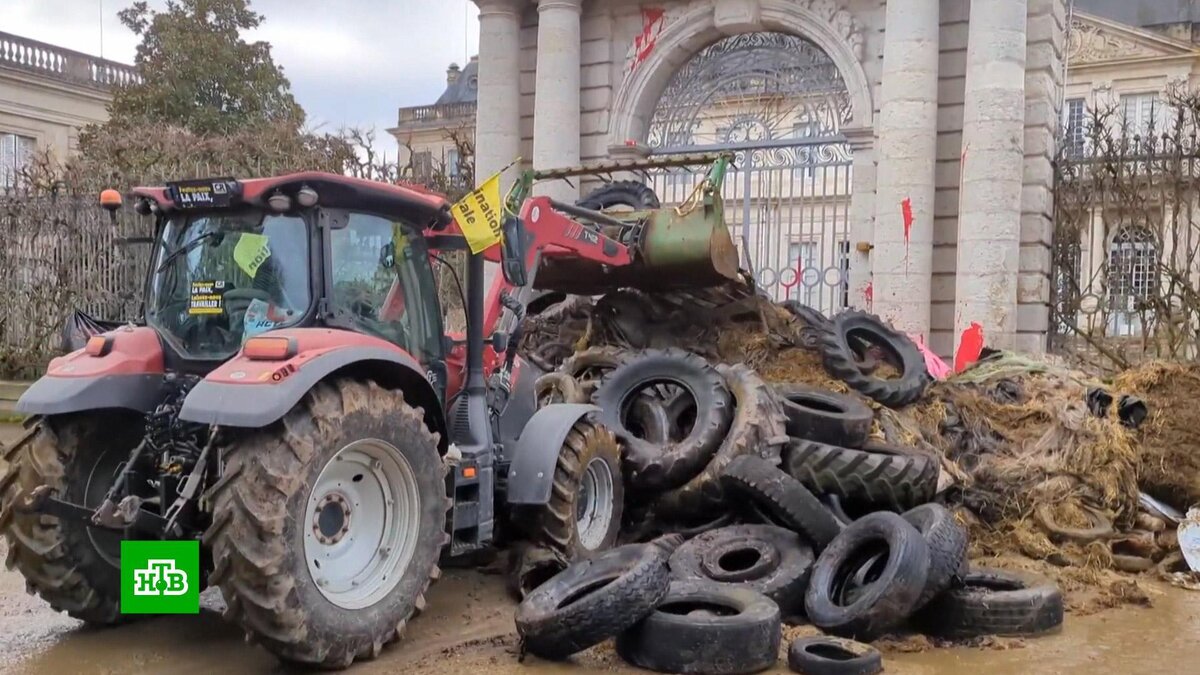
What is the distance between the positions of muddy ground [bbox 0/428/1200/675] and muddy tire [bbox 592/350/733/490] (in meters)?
1.35

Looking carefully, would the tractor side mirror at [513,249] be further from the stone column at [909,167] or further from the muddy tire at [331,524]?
the stone column at [909,167]

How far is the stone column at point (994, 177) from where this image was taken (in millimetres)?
11305

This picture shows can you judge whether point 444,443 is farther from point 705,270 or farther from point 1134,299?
point 1134,299

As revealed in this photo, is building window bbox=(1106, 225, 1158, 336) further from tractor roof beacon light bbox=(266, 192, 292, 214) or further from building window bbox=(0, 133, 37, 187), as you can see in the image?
building window bbox=(0, 133, 37, 187)

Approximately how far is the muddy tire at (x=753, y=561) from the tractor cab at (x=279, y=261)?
6.04ft

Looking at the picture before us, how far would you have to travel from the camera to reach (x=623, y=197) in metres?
9.73

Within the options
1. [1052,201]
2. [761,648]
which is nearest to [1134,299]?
[1052,201]

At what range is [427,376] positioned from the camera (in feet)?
18.3

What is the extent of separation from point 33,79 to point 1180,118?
24748 mm

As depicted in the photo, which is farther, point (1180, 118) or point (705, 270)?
point (1180, 118)

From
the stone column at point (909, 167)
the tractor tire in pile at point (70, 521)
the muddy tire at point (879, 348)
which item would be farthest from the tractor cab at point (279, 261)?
the stone column at point (909, 167)

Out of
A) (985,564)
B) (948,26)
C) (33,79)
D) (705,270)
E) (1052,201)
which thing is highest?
(33,79)

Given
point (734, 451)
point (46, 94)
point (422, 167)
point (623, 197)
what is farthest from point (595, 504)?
point (46, 94)

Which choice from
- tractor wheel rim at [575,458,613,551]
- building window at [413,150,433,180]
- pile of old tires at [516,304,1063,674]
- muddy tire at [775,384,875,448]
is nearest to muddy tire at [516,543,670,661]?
pile of old tires at [516,304,1063,674]
